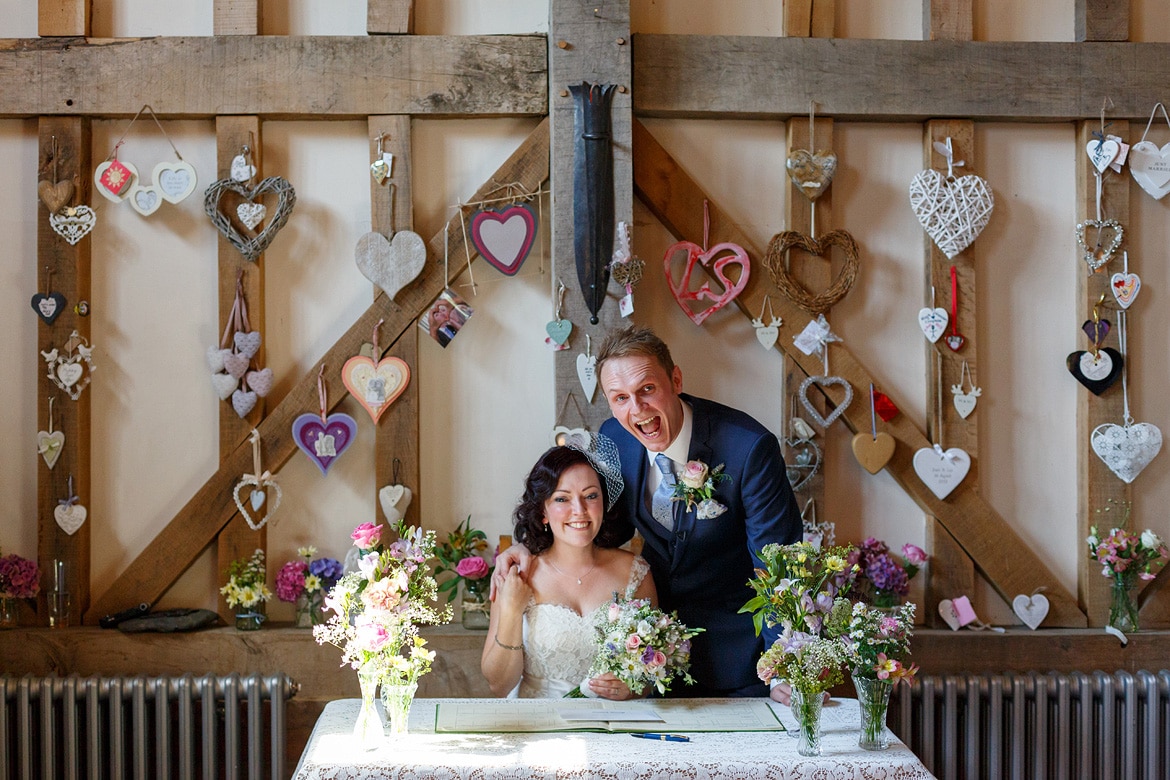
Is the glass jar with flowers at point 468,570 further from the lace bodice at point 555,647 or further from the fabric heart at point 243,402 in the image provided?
the fabric heart at point 243,402

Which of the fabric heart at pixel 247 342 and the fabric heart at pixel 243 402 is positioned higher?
the fabric heart at pixel 247 342

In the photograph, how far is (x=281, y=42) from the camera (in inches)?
151

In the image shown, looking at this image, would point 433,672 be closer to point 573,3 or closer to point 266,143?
point 266,143

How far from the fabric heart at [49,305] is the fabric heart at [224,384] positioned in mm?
618

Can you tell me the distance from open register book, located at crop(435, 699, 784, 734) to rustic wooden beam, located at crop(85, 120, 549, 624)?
1308 millimetres

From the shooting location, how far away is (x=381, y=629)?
2.67m

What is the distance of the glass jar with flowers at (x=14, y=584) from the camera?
3729 millimetres

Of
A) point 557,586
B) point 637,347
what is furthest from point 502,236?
point 557,586

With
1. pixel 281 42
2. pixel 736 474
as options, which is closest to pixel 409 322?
pixel 281 42

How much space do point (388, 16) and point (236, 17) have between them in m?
0.56

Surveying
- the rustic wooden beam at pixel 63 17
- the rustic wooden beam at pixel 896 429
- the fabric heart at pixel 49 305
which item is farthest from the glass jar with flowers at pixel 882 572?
the rustic wooden beam at pixel 63 17

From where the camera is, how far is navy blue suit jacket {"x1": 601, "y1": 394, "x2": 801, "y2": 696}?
130 inches

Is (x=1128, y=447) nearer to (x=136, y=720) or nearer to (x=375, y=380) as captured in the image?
(x=375, y=380)

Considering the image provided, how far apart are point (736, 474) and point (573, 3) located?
179 cm
